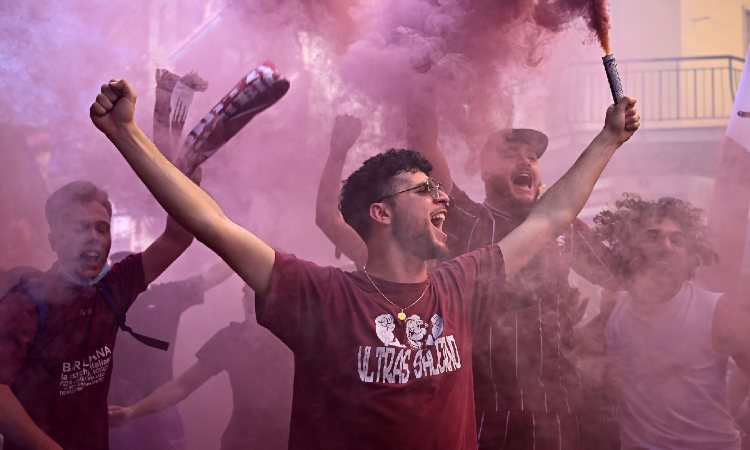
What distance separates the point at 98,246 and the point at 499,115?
1.90m

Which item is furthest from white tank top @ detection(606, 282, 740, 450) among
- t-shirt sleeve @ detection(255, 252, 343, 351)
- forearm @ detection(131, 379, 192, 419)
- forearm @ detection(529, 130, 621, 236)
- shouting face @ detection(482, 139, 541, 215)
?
forearm @ detection(131, 379, 192, 419)

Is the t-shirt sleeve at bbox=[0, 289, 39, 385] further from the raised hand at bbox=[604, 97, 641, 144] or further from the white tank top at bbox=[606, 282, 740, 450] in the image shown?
the white tank top at bbox=[606, 282, 740, 450]

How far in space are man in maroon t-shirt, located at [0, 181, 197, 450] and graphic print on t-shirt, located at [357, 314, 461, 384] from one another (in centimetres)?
101

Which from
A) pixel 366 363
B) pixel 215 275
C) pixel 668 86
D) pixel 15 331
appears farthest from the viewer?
pixel 668 86

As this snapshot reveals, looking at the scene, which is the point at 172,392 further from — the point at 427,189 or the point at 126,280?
the point at 427,189

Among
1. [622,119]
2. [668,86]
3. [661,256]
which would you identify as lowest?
[661,256]

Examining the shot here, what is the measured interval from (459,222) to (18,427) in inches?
67.0

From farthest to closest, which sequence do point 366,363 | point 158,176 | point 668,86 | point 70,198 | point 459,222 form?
1. point 668,86
2. point 459,222
3. point 70,198
4. point 366,363
5. point 158,176

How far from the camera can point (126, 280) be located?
2480 millimetres

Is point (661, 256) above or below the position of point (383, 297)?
above

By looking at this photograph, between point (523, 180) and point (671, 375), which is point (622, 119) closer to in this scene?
point (523, 180)

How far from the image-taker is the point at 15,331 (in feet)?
7.26

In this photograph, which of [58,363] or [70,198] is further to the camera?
[70,198]

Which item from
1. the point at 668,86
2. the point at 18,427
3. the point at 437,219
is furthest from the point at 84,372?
the point at 668,86
